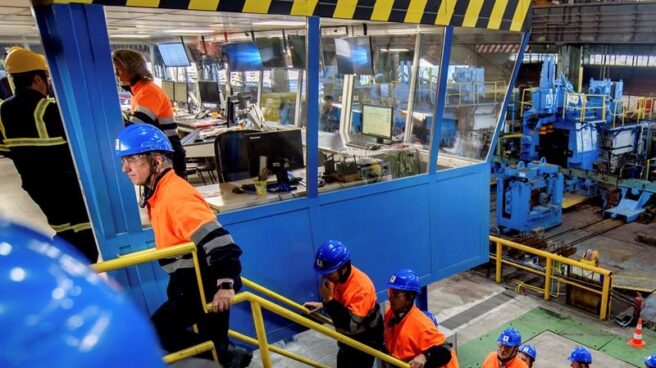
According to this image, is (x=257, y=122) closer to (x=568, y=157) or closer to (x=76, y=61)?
(x=76, y=61)

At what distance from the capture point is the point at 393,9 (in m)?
4.76

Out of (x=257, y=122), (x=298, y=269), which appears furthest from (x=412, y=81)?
(x=298, y=269)

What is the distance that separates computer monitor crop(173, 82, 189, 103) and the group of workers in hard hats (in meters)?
6.35

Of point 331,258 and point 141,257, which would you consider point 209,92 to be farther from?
point 141,257

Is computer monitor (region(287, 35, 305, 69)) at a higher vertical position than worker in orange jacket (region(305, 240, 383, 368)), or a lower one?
higher

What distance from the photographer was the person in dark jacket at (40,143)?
12.7 ft

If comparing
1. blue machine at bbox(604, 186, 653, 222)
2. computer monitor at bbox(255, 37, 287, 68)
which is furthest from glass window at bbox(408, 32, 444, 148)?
blue machine at bbox(604, 186, 653, 222)

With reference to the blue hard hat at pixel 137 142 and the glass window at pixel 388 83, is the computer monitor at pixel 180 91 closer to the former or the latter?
the glass window at pixel 388 83

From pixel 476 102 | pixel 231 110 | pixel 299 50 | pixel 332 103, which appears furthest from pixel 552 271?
pixel 299 50

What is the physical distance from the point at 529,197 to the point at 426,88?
7.68 m

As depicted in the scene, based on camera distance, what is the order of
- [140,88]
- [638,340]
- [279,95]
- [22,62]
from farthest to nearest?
1. [279,95]
2. [638,340]
3. [140,88]
4. [22,62]

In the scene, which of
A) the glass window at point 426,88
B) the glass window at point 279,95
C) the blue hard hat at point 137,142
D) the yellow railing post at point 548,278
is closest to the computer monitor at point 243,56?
the glass window at point 279,95

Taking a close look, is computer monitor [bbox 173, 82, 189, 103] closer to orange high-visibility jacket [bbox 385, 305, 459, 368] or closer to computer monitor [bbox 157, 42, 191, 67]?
computer monitor [bbox 157, 42, 191, 67]

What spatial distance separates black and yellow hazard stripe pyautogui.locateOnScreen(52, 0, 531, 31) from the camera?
12.4 feet
